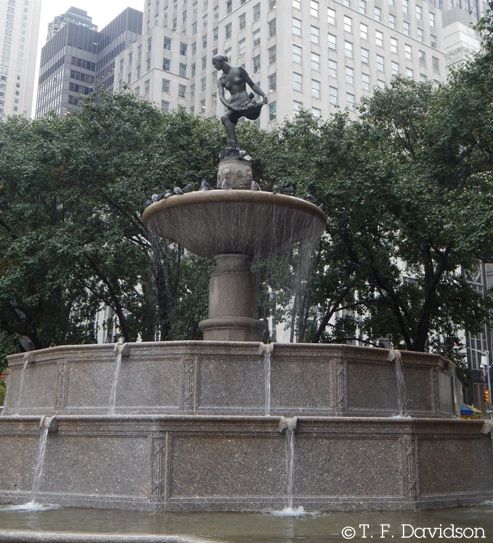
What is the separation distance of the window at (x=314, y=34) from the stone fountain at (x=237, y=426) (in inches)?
2249

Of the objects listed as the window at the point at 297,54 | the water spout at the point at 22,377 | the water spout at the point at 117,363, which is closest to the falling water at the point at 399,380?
the water spout at the point at 117,363

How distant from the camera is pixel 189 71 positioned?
7712 cm

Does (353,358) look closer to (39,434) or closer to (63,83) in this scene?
(39,434)

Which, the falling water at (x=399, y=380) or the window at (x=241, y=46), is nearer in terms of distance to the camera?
the falling water at (x=399, y=380)

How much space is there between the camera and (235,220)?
11.9 metres

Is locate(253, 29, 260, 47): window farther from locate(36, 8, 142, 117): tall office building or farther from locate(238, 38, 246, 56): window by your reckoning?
locate(36, 8, 142, 117): tall office building

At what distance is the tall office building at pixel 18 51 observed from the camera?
17500cm

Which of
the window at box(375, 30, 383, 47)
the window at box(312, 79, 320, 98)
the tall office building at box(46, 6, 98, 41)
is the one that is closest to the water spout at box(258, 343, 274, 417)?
the window at box(312, 79, 320, 98)

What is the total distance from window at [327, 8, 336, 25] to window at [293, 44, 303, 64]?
6216mm

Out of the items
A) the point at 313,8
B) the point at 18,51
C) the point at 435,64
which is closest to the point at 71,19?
the point at 18,51

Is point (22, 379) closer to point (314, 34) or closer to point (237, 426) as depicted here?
point (237, 426)

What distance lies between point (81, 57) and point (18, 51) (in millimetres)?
68986

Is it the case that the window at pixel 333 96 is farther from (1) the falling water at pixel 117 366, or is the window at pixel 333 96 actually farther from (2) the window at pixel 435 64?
(1) the falling water at pixel 117 366

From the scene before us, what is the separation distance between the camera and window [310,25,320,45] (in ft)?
211
